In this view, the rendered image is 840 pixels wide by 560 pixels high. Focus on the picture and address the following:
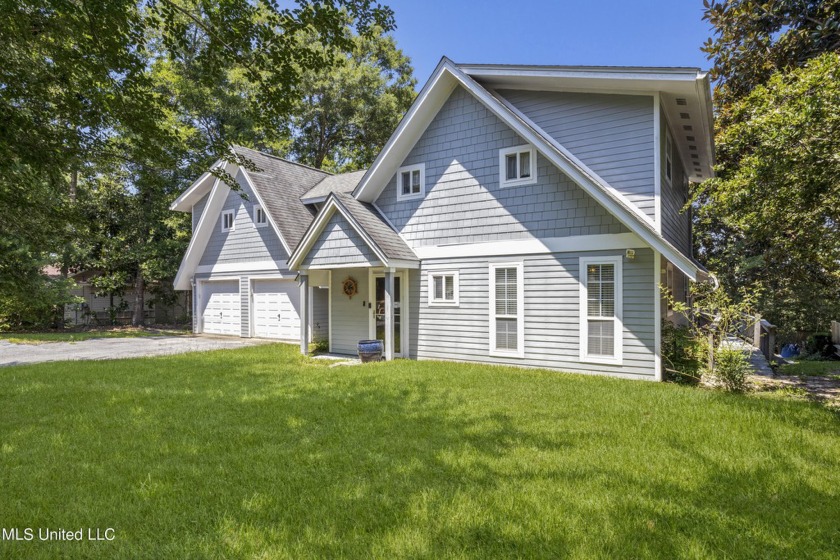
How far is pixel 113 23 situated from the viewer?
16.8ft

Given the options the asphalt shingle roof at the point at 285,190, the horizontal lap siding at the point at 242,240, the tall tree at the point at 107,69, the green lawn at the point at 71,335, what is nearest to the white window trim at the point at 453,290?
the asphalt shingle roof at the point at 285,190

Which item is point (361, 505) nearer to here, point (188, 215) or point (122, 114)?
point (122, 114)

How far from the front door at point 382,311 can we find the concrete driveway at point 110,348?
5.08m

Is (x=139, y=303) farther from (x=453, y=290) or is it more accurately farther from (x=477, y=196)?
(x=477, y=196)

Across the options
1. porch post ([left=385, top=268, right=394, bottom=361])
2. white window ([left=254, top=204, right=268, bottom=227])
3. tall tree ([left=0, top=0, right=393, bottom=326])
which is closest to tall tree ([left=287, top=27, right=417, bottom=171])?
white window ([left=254, top=204, right=268, bottom=227])

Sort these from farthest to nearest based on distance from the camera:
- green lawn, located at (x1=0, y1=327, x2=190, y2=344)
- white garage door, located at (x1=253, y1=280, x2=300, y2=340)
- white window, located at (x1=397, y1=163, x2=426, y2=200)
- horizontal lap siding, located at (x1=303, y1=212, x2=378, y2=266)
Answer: green lawn, located at (x1=0, y1=327, x2=190, y2=344)
white garage door, located at (x1=253, y1=280, x2=300, y2=340)
white window, located at (x1=397, y1=163, x2=426, y2=200)
horizontal lap siding, located at (x1=303, y1=212, x2=378, y2=266)

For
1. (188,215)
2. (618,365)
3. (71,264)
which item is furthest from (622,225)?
(71,264)

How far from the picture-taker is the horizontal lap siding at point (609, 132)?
9.01 metres

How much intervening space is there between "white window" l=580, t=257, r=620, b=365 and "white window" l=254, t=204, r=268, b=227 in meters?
11.8

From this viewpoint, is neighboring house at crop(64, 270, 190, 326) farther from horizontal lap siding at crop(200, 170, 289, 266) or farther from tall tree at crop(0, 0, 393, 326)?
tall tree at crop(0, 0, 393, 326)

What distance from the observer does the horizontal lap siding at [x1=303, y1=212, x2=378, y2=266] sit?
1084 cm

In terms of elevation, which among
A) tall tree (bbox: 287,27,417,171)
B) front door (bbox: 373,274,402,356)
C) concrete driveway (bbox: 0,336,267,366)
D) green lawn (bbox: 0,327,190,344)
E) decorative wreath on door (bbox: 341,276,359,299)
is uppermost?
tall tree (bbox: 287,27,417,171)

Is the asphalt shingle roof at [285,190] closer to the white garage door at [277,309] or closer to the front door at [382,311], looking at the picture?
the white garage door at [277,309]

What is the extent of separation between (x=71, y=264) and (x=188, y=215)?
18.6 ft
